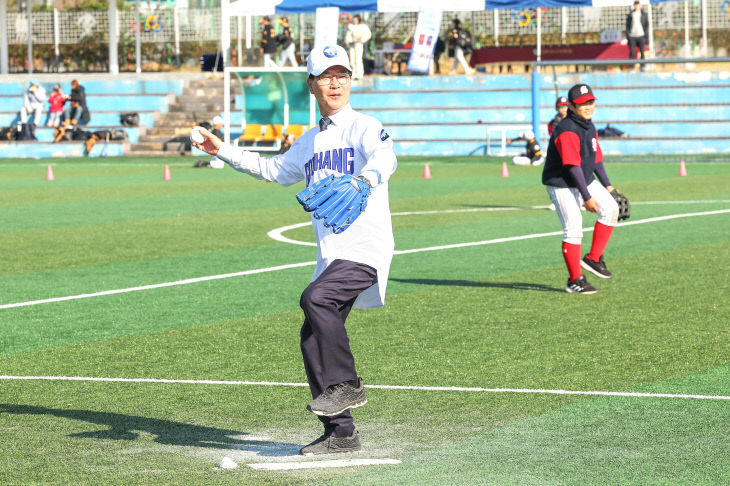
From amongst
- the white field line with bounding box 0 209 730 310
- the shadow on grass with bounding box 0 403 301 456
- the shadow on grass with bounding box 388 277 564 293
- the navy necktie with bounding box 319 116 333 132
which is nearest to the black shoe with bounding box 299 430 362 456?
the shadow on grass with bounding box 0 403 301 456

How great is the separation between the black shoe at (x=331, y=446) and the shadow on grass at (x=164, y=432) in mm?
103

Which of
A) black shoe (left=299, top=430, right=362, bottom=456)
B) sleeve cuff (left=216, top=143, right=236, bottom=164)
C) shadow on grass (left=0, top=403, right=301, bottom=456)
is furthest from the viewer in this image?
sleeve cuff (left=216, top=143, right=236, bottom=164)

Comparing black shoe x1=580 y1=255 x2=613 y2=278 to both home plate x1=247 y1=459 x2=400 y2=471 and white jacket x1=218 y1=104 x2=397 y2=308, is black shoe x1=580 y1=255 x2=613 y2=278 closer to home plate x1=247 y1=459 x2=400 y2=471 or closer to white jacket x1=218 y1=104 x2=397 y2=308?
white jacket x1=218 y1=104 x2=397 y2=308

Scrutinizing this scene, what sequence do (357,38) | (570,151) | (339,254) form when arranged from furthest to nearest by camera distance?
(357,38) → (570,151) → (339,254)

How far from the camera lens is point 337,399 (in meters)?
6.15

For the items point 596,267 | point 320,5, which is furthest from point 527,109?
point 596,267

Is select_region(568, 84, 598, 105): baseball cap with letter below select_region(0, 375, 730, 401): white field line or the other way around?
the other way around

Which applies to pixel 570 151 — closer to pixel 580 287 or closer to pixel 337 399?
pixel 580 287

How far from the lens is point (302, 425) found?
6.92 meters

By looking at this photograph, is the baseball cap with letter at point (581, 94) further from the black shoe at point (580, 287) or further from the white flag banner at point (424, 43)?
the white flag banner at point (424, 43)

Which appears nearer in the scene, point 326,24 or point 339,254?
point 339,254

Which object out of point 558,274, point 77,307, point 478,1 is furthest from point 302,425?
point 478,1

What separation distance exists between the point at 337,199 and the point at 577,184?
21.0ft

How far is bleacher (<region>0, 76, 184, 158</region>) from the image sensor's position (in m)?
42.6
